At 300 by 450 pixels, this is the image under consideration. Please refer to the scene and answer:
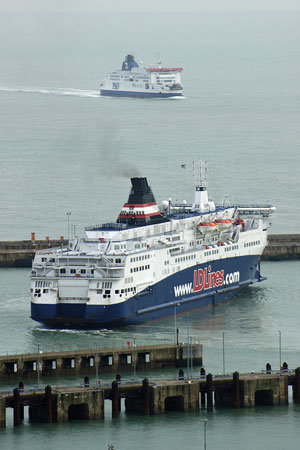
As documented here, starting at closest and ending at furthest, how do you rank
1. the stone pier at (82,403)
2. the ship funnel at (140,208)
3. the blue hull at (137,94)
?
the stone pier at (82,403), the ship funnel at (140,208), the blue hull at (137,94)

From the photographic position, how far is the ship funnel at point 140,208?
65.8 m

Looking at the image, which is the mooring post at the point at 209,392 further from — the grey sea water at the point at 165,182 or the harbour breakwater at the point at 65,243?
the harbour breakwater at the point at 65,243

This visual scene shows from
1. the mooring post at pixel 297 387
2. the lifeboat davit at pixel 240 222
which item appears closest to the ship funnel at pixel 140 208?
the lifeboat davit at pixel 240 222

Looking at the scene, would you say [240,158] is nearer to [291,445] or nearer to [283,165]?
[283,165]

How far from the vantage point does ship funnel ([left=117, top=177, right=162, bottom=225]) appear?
65.8 meters

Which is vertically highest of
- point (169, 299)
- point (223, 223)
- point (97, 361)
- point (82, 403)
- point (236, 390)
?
point (223, 223)

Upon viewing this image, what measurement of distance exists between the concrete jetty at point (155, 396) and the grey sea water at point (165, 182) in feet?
1.38

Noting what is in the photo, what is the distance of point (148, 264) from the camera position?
2469 inches

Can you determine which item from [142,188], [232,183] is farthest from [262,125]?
[142,188]

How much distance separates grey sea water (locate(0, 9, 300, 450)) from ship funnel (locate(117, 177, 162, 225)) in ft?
15.6

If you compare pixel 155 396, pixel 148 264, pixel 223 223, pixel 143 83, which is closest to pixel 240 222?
pixel 223 223

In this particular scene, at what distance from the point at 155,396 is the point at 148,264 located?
15148 millimetres

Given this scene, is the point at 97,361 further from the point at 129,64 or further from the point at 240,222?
the point at 129,64

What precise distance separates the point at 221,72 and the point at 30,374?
463 feet
